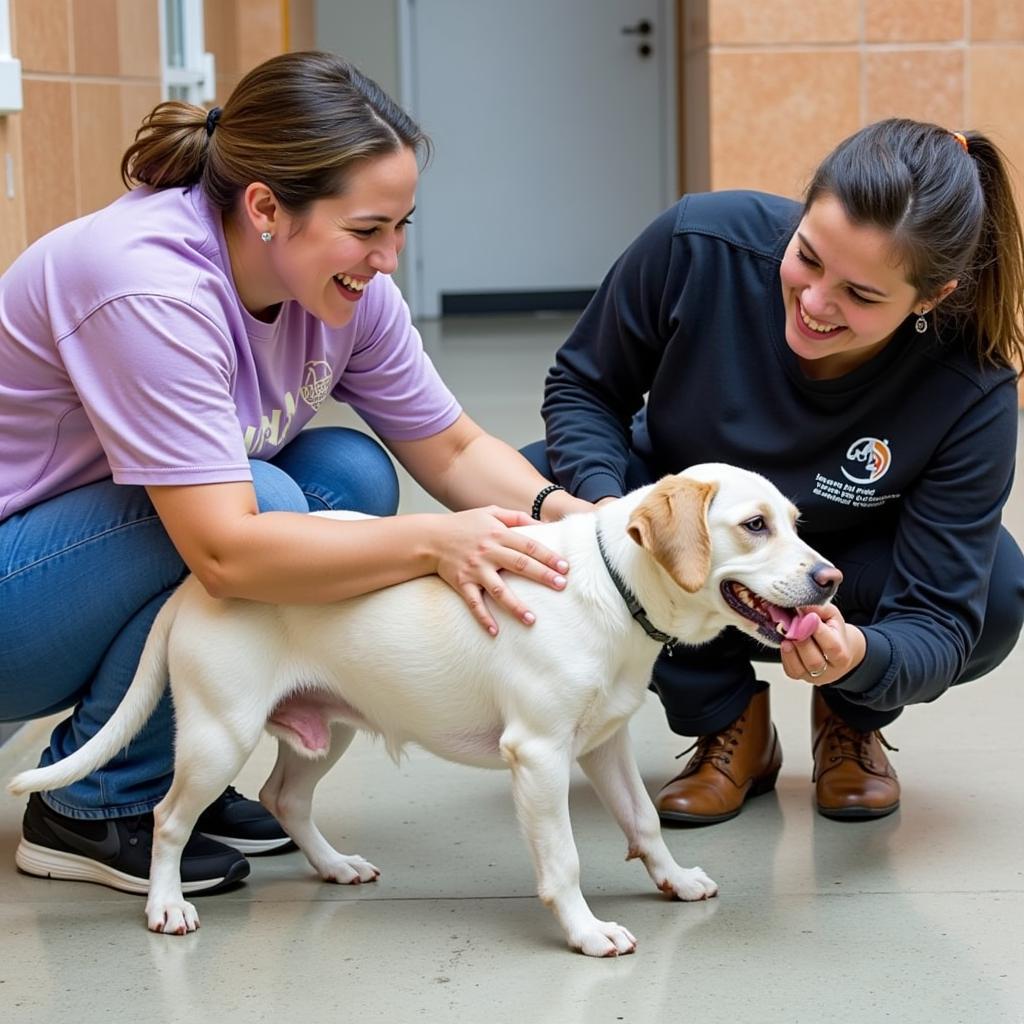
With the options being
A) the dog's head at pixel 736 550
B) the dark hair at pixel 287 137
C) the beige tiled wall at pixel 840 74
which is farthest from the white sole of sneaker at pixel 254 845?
the beige tiled wall at pixel 840 74

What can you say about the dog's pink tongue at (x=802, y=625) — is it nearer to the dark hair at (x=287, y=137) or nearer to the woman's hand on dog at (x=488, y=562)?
the woman's hand on dog at (x=488, y=562)

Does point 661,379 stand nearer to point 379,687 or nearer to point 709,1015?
point 379,687

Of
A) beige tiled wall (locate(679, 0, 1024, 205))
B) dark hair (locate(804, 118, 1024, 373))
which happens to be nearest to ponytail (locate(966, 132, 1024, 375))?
dark hair (locate(804, 118, 1024, 373))

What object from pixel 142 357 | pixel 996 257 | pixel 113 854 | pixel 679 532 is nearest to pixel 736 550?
pixel 679 532

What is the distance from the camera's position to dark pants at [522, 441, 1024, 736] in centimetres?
232

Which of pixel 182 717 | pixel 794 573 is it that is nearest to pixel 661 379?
pixel 794 573

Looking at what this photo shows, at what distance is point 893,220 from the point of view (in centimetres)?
198

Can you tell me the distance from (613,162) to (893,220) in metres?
7.97

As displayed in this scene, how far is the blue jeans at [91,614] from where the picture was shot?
6.63 feet

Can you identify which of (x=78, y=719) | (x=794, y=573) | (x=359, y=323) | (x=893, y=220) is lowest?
(x=78, y=719)

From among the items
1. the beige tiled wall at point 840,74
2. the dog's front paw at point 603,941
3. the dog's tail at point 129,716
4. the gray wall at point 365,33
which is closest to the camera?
the dog's front paw at point 603,941

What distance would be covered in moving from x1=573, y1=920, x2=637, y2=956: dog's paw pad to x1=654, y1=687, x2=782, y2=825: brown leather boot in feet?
1.46

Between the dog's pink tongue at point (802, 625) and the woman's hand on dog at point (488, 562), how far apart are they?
28 cm

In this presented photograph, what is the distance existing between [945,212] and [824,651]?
0.59m
